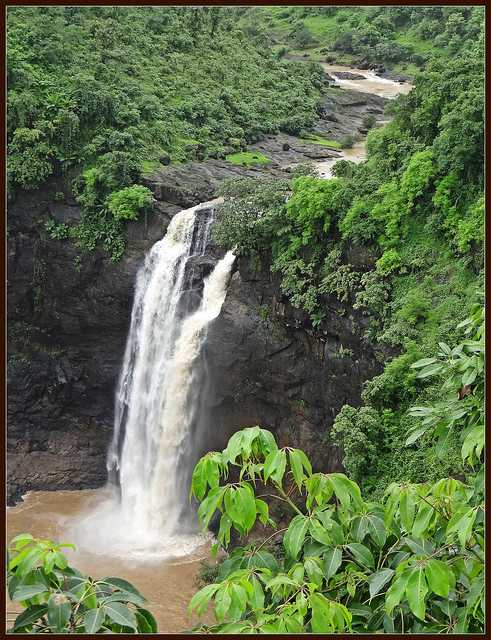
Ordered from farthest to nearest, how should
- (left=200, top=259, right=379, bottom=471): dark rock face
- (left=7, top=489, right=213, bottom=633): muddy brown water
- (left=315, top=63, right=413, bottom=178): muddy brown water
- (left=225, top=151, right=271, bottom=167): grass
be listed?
1. (left=315, top=63, right=413, bottom=178): muddy brown water
2. (left=225, top=151, right=271, bottom=167): grass
3. (left=200, top=259, right=379, bottom=471): dark rock face
4. (left=7, top=489, right=213, bottom=633): muddy brown water

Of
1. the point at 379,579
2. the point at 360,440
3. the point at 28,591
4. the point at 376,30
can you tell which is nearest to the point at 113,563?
the point at 360,440

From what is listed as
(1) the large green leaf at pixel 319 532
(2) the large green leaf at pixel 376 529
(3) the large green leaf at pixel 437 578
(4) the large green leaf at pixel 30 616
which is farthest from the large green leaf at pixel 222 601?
(2) the large green leaf at pixel 376 529

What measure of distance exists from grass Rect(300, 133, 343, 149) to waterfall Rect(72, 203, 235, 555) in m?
7.82

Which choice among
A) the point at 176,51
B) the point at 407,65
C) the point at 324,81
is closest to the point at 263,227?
the point at 176,51

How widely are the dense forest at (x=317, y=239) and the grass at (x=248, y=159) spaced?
207 millimetres

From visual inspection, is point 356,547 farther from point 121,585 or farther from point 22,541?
point 22,541

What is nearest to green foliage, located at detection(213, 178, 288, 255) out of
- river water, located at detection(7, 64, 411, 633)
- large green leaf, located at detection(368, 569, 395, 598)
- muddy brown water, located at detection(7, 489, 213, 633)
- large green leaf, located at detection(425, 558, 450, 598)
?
river water, located at detection(7, 64, 411, 633)

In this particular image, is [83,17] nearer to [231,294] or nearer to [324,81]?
[324,81]

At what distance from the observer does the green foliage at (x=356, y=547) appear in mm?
3098

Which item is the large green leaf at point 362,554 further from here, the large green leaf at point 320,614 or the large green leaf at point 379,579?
the large green leaf at point 320,614

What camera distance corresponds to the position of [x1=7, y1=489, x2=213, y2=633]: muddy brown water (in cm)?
1396

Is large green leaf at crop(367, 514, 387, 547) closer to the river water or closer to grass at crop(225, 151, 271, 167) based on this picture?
the river water

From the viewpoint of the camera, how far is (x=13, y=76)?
69.3 ft

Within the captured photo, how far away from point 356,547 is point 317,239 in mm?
11807
